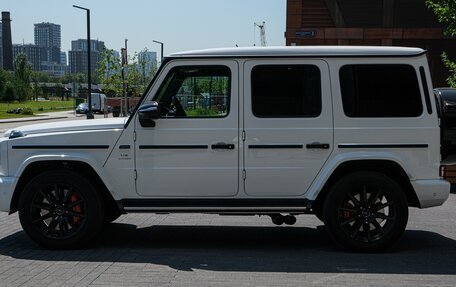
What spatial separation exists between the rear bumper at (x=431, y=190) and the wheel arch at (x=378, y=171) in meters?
0.08

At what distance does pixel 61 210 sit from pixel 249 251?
2.11 m

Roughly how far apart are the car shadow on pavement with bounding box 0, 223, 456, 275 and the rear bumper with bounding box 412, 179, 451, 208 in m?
0.61

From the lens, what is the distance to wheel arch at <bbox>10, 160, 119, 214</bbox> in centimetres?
596

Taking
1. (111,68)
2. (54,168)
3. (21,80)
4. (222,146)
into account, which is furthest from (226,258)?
(21,80)

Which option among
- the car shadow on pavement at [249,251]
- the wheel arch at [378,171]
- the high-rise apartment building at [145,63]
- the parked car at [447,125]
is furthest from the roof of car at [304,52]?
the high-rise apartment building at [145,63]

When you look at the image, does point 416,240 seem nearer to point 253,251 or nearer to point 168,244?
point 253,251

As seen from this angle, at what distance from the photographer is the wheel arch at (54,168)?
5.96 metres

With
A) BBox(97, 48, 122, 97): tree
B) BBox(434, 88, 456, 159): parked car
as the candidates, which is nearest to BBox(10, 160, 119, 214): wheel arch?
BBox(434, 88, 456, 159): parked car

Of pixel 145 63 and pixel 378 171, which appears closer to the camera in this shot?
pixel 378 171

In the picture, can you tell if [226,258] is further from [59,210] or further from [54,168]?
[54,168]

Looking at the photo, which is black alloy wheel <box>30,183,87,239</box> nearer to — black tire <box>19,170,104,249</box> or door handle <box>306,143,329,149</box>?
black tire <box>19,170,104,249</box>

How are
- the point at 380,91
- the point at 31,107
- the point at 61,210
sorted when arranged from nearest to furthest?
1. the point at 380,91
2. the point at 61,210
3. the point at 31,107

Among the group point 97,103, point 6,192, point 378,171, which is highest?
point 97,103

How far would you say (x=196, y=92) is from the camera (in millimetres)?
5953
